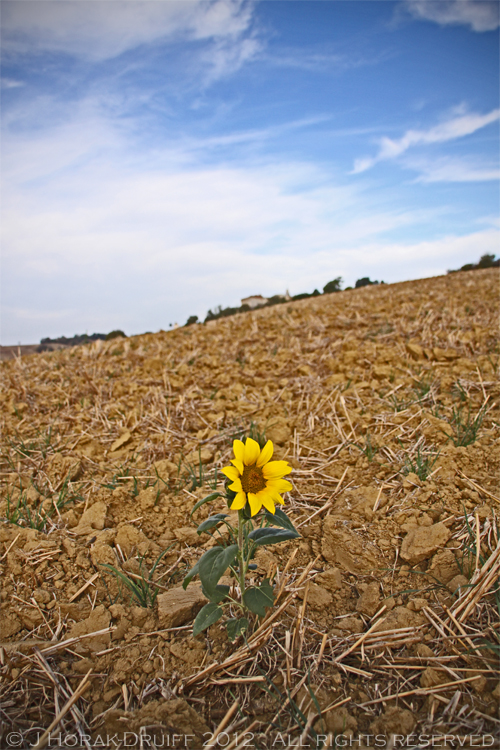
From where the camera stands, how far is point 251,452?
1.40m

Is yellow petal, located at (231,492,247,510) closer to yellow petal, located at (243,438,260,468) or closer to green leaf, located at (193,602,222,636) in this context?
yellow petal, located at (243,438,260,468)

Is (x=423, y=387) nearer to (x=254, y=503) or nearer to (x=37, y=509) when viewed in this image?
(x=254, y=503)

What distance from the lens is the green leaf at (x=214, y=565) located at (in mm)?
1235

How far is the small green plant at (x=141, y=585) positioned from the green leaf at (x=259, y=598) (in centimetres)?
46

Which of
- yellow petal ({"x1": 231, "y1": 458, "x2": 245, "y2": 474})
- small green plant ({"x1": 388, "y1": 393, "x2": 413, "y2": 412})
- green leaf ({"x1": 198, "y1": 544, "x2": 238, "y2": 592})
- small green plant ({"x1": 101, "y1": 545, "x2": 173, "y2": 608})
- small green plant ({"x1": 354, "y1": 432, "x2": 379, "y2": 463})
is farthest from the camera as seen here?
small green plant ({"x1": 388, "y1": 393, "x2": 413, "y2": 412})

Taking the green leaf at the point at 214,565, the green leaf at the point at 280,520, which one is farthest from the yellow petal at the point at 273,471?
the green leaf at the point at 214,565

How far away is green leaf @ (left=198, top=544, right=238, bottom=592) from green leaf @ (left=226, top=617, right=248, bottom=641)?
240mm

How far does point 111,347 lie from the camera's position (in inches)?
223

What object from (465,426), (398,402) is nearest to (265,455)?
(465,426)

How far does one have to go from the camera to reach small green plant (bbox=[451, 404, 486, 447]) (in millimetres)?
2469

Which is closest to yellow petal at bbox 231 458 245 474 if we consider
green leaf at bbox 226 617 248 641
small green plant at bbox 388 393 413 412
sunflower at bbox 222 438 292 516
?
sunflower at bbox 222 438 292 516

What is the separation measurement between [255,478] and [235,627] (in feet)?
1.65

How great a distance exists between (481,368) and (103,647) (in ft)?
10.8

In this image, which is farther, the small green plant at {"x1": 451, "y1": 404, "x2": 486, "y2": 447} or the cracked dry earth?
the small green plant at {"x1": 451, "y1": 404, "x2": 486, "y2": 447}
